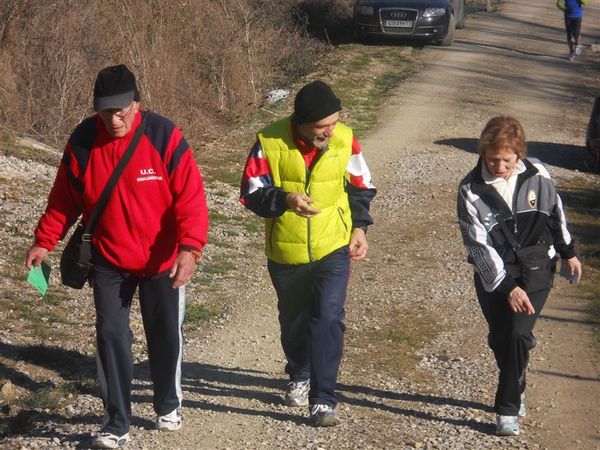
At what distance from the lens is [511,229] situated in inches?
223

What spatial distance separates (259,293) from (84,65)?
6876 mm

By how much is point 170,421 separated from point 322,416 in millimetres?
811

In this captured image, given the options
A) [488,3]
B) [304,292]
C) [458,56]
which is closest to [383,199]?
[304,292]

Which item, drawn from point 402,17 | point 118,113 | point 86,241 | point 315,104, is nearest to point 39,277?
point 86,241

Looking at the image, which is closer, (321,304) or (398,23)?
(321,304)

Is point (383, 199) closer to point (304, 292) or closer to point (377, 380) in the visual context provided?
point (377, 380)

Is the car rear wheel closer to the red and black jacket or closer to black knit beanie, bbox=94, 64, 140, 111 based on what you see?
the red and black jacket

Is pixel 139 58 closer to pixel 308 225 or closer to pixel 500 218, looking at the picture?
pixel 308 225

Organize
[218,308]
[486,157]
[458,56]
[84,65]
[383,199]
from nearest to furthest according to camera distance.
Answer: [486,157] < [218,308] < [383,199] < [84,65] < [458,56]

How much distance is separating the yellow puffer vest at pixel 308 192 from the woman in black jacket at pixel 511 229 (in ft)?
2.10

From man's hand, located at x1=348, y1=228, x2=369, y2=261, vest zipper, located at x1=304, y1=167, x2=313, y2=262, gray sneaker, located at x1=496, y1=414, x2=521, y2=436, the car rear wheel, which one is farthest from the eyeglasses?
the car rear wheel

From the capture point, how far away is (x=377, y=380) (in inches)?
277

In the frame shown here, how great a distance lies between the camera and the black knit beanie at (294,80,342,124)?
17.9 feet

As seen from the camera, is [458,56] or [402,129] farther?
[458,56]
